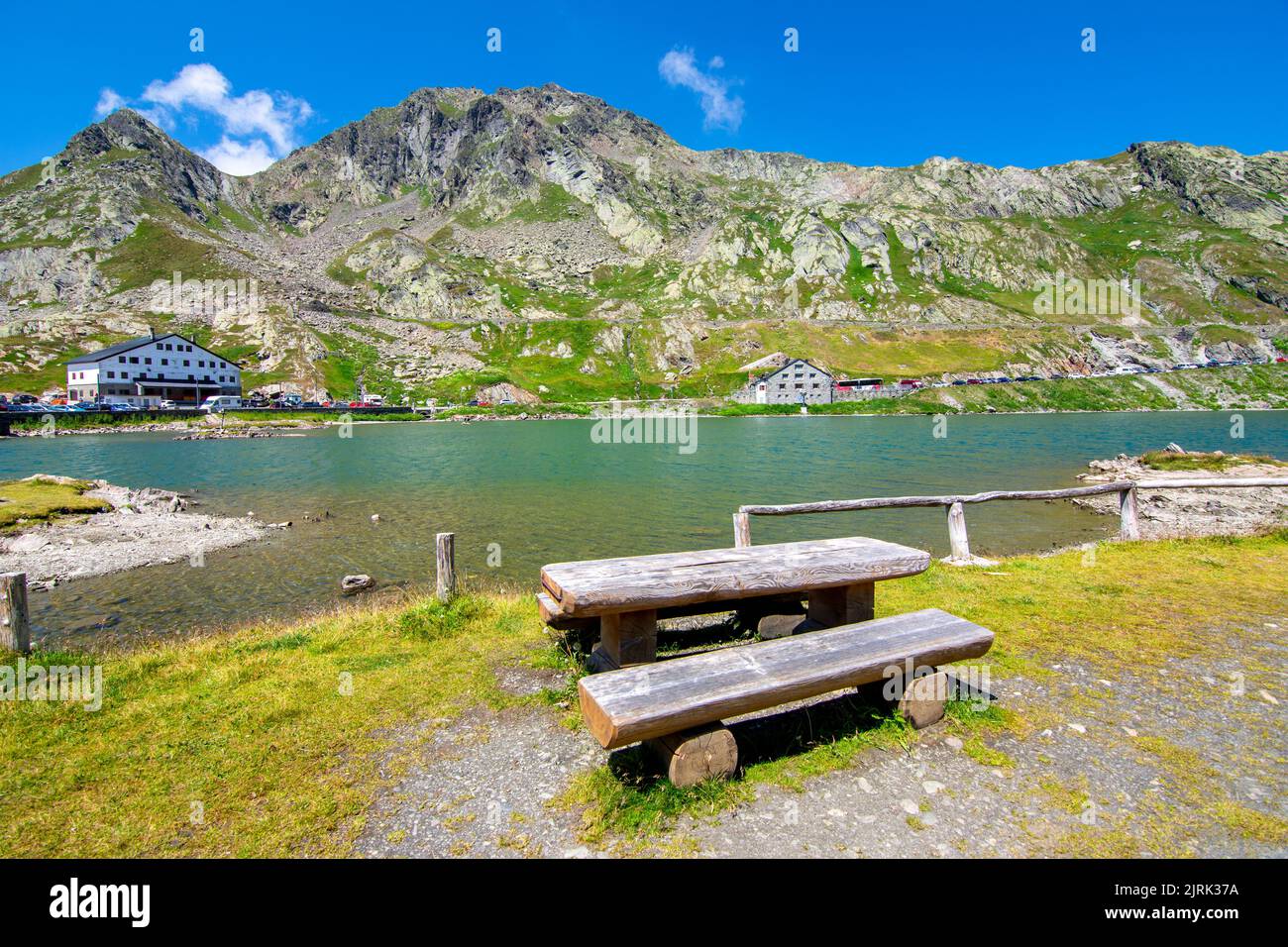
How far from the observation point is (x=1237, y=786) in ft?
17.6

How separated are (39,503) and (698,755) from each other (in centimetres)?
3583

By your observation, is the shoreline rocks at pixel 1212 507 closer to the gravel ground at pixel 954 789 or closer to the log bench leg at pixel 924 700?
the gravel ground at pixel 954 789

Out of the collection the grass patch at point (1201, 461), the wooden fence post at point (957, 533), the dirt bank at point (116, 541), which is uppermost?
the grass patch at point (1201, 461)

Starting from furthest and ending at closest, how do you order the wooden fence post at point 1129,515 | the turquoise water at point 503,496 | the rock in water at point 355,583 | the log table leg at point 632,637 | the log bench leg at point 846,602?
the turquoise water at point 503,496 → the rock in water at point 355,583 → the wooden fence post at point 1129,515 → the log bench leg at point 846,602 → the log table leg at point 632,637

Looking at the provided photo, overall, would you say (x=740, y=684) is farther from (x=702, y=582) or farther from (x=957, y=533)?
(x=957, y=533)

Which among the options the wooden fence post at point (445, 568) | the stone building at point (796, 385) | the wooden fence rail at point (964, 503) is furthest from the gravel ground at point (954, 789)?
the stone building at point (796, 385)

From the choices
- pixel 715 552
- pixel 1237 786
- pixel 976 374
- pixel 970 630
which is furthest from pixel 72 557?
pixel 976 374

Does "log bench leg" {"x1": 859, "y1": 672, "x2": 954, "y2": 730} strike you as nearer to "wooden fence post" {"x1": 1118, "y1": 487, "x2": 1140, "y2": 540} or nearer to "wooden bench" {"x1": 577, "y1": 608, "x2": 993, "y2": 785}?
"wooden bench" {"x1": 577, "y1": 608, "x2": 993, "y2": 785}

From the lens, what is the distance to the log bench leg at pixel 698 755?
17.8 ft

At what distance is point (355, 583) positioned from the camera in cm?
1916

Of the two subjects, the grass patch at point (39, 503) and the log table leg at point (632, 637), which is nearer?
the log table leg at point (632, 637)

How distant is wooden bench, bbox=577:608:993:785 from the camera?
498 cm

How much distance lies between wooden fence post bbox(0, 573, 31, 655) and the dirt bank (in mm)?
9611

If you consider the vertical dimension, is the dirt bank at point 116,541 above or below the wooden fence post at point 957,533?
below
